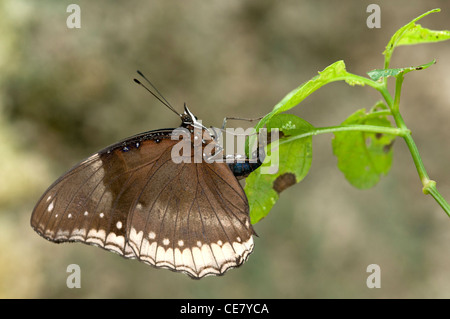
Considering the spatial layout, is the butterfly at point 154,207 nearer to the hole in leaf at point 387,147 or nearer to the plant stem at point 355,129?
the plant stem at point 355,129

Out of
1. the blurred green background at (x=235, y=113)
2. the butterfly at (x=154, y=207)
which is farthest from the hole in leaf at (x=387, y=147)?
the blurred green background at (x=235, y=113)

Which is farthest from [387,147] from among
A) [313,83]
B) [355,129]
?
[313,83]

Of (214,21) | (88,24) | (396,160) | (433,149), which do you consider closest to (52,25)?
(88,24)

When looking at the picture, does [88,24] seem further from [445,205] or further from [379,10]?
[445,205]

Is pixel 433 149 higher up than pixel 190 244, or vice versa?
pixel 433 149

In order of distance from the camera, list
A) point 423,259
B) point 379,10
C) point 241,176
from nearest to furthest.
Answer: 1. point 241,176
2. point 423,259
3. point 379,10

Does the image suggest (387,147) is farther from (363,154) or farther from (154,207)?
(154,207)

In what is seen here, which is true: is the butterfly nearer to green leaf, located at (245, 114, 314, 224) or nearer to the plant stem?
green leaf, located at (245, 114, 314, 224)
